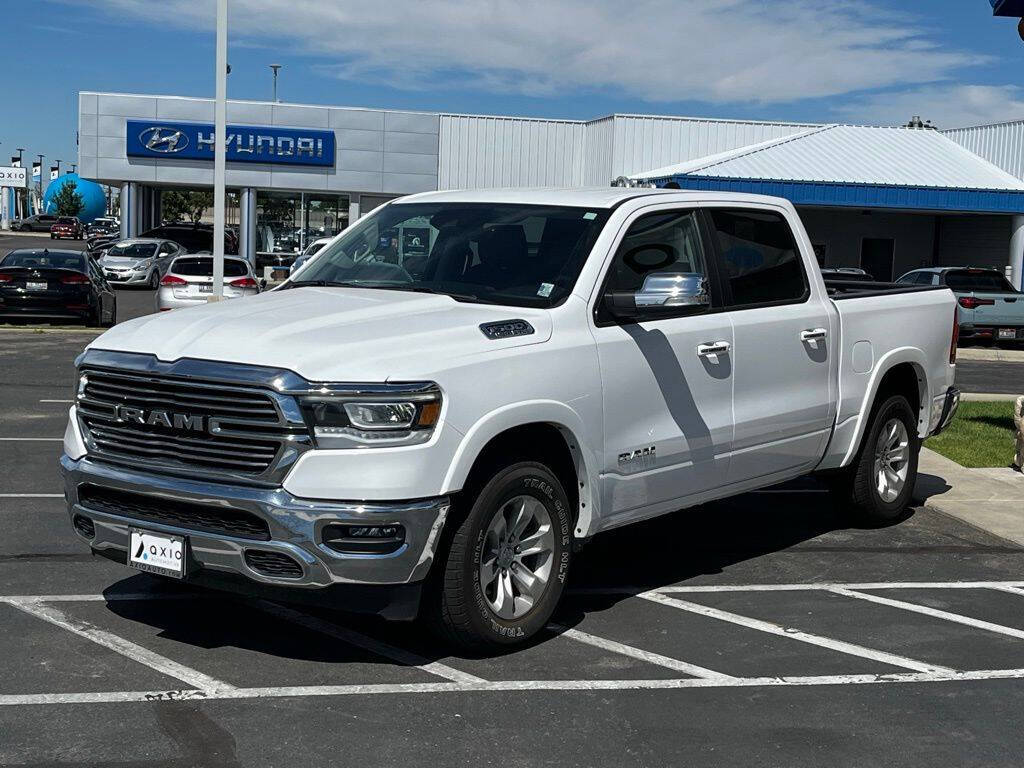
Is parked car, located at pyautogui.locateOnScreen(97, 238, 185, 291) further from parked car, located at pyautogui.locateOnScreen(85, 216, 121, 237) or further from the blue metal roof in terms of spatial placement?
parked car, located at pyautogui.locateOnScreen(85, 216, 121, 237)

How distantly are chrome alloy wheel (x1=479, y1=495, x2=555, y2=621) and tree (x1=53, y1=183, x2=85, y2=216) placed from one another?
4867 inches

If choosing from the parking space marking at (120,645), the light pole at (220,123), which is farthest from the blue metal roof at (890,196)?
the parking space marking at (120,645)

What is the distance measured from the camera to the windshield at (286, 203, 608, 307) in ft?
20.5

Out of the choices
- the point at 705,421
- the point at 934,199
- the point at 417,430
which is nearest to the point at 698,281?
the point at 705,421

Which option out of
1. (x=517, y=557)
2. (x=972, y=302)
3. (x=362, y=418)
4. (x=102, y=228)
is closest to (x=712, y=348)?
(x=517, y=557)

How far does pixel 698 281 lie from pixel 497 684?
209cm

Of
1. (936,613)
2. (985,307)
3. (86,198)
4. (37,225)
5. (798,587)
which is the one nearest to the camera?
(936,613)

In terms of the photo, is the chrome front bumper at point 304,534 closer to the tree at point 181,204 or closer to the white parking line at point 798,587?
the white parking line at point 798,587

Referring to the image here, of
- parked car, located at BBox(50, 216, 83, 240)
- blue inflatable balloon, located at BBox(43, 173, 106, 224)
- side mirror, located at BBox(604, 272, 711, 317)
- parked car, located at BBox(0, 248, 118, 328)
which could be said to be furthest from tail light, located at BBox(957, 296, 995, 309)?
blue inflatable balloon, located at BBox(43, 173, 106, 224)

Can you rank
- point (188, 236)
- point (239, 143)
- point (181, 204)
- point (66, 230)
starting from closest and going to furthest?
point (239, 143) → point (188, 236) → point (66, 230) → point (181, 204)

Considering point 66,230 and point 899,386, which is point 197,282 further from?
point 66,230

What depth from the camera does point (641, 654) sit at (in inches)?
229

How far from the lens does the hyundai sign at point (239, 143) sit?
44.7 m

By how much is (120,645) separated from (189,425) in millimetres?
1169
